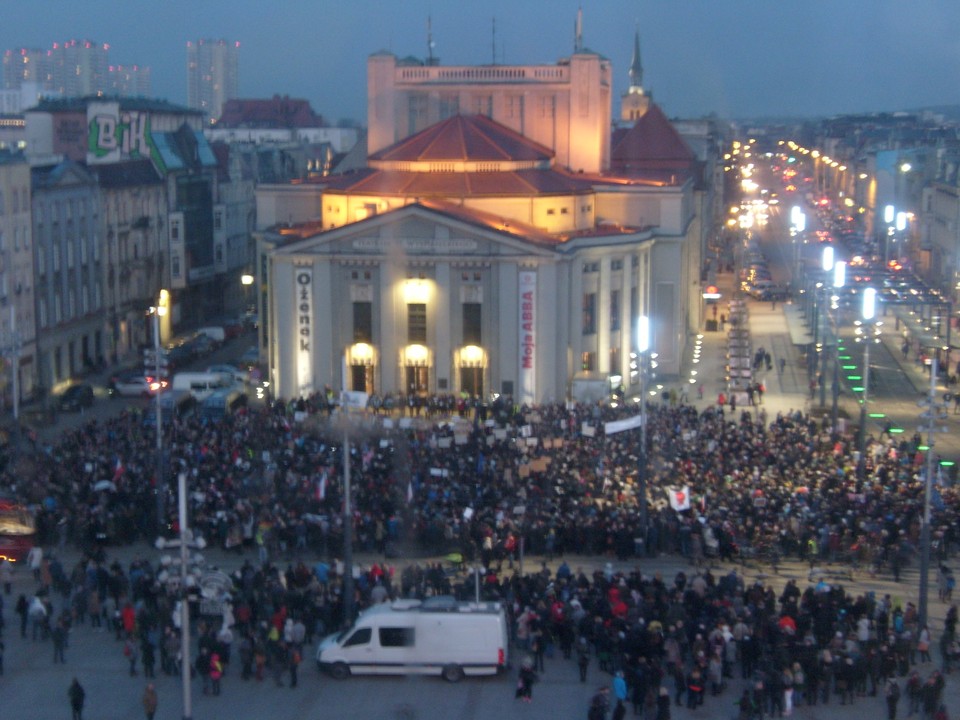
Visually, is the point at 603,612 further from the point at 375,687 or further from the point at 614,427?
the point at 614,427

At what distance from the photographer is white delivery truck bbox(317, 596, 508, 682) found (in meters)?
24.4

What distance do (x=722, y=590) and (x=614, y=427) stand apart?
10.2 metres

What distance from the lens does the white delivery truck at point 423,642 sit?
24.4 meters

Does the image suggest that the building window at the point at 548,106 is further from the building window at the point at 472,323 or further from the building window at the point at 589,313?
the building window at the point at 472,323

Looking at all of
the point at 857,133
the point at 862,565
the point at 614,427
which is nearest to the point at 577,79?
the point at 614,427

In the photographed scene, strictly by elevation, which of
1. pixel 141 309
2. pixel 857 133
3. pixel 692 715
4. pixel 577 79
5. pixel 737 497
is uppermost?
pixel 857 133

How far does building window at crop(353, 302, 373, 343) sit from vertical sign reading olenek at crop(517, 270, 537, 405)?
5.23 m

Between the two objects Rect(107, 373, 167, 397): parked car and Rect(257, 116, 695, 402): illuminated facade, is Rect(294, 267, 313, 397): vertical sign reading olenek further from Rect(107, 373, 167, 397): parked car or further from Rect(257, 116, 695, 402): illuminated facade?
Rect(107, 373, 167, 397): parked car

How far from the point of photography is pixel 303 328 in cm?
5316

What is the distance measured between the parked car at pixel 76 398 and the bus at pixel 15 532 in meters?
19.4

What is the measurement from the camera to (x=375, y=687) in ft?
81.4

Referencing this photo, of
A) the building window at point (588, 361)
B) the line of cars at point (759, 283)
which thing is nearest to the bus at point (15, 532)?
the building window at point (588, 361)

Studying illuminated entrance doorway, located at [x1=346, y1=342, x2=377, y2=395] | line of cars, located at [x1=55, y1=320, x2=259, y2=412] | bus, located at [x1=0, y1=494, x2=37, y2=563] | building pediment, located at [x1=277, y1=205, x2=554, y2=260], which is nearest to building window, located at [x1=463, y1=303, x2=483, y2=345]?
building pediment, located at [x1=277, y1=205, x2=554, y2=260]

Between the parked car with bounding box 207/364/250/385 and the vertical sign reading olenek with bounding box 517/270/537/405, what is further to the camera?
the parked car with bounding box 207/364/250/385
